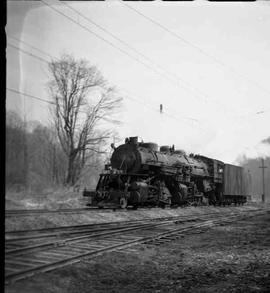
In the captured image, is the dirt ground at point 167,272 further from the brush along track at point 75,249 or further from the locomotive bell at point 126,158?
the locomotive bell at point 126,158

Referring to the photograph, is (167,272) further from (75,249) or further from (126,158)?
(126,158)

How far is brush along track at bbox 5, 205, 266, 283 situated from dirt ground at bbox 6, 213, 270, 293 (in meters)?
0.13

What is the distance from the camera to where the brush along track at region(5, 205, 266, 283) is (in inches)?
80.7

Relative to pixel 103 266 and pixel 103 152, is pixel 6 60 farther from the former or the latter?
pixel 103 152

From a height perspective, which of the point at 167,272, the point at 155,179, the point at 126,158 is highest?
the point at 126,158

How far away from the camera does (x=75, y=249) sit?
17.6ft

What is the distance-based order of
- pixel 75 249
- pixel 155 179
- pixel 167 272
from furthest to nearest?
pixel 155 179 < pixel 75 249 < pixel 167 272

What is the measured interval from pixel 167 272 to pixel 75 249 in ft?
5.74

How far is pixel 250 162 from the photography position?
44125mm

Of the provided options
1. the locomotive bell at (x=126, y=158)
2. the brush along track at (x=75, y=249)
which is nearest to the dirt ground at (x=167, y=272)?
the brush along track at (x=75, y=249)

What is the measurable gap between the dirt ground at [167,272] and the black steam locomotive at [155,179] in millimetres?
7620

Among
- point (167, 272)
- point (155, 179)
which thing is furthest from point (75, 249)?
point (155, 179)

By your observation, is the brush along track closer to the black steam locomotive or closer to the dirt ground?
the dirt ground
